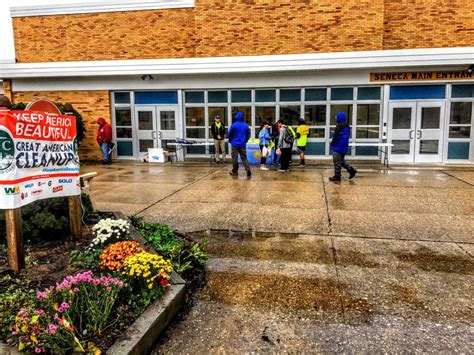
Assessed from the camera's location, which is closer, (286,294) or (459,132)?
(286,294)

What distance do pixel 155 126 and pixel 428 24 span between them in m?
11.2

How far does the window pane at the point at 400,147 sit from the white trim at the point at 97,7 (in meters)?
9.59

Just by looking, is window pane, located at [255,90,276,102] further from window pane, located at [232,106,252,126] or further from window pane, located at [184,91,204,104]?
window pane, located at [184,91,204,104]

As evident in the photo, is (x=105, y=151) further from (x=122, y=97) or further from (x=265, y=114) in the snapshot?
(x=265, y=114)

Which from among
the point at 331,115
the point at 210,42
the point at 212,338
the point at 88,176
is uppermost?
the point at 210,42

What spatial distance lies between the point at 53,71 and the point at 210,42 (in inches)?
256

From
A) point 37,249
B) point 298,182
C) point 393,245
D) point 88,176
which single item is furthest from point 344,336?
point 298,182

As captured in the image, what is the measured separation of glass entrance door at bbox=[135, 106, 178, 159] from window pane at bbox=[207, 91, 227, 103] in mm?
1480

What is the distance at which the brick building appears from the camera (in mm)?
14133

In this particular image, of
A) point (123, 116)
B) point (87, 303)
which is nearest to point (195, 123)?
point (123, 116)

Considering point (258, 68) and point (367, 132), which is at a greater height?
point (258, 68)

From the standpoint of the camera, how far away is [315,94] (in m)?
15.1

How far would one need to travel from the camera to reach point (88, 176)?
255 inches

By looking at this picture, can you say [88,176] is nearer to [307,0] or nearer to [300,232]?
[300,232]
